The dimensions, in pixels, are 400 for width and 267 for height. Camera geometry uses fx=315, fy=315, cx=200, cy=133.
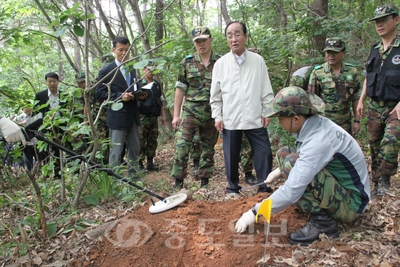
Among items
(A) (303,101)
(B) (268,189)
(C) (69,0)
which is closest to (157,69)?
(A) (303,101)

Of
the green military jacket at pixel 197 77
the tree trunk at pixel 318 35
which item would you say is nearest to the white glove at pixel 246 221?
the green military jacket at pixel 197 77

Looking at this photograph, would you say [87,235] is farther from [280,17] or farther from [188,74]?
[280,17]

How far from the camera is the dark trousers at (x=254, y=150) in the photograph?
3.47 m

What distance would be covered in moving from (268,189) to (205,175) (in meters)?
0.87

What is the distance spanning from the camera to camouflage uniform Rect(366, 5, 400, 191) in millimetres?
3328

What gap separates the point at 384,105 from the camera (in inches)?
137

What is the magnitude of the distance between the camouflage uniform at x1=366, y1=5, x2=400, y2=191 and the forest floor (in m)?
0.58

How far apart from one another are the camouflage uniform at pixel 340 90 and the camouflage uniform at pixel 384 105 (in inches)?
12.8

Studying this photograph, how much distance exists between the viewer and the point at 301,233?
2.47 m

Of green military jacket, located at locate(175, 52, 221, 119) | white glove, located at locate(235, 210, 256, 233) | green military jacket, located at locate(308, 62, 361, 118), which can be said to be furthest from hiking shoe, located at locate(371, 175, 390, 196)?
green military jacket, located at locate(175, 52, 221, 119)

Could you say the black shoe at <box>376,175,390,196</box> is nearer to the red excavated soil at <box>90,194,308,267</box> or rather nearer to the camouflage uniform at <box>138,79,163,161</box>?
the red excavated soil at <box>90,194,308,267</box>

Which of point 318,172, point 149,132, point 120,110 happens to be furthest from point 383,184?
point 149,132

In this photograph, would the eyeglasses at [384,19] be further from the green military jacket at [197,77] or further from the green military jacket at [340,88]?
the green military jacket at [197,77]

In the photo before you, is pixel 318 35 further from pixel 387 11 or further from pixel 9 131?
pixel 9 131
